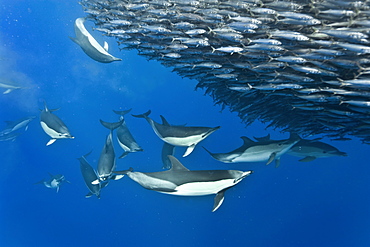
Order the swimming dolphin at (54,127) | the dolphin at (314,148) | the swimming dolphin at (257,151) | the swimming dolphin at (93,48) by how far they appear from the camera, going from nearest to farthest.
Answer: the swimming dolphin at (257,151) → the swimming dolphin at (93,48) → the dolphin at (314,148) → the swimming dolphin at (54,127)

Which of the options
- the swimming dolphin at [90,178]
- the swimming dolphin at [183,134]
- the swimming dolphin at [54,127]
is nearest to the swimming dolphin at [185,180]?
the swimming dolphin at [183,134]

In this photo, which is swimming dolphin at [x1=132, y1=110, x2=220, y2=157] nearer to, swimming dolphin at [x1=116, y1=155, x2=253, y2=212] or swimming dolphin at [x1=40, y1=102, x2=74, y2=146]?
swimming dolphin at [x1=116, y1=155, x2=253, y2=212]

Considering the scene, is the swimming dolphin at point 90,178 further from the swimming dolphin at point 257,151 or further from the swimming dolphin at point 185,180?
the swimming dolphin at point 185,180

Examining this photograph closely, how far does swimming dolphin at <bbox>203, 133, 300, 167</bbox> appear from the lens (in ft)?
18.0

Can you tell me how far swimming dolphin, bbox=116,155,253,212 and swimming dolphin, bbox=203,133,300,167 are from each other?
1738 mm

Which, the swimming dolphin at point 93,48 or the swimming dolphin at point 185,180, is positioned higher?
the swimming dolphin at point 93,48

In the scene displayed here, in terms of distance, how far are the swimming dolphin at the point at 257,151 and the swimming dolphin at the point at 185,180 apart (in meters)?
1.74

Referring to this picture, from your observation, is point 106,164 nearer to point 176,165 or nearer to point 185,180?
point 176,165

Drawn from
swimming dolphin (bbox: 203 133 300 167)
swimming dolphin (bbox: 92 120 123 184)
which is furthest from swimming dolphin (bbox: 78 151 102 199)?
swimming dolphin (bbox: 203 133 300 167)

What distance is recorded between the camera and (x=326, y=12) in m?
3.35

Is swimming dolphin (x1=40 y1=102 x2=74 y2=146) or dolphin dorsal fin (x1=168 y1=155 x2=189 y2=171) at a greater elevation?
dolphin dorsal fin (x1=168 y1=155 x2=189 y2=171)

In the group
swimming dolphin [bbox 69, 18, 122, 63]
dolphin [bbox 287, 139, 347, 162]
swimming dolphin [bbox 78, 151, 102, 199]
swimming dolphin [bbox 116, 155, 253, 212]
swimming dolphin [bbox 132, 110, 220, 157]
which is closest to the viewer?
swimming dolphin [bbox 116, 155, 253, 212]

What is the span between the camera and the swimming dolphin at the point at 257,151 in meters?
5.48

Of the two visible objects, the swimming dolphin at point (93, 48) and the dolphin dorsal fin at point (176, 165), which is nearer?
the dolphin dorsal fin at point (176, 165)
